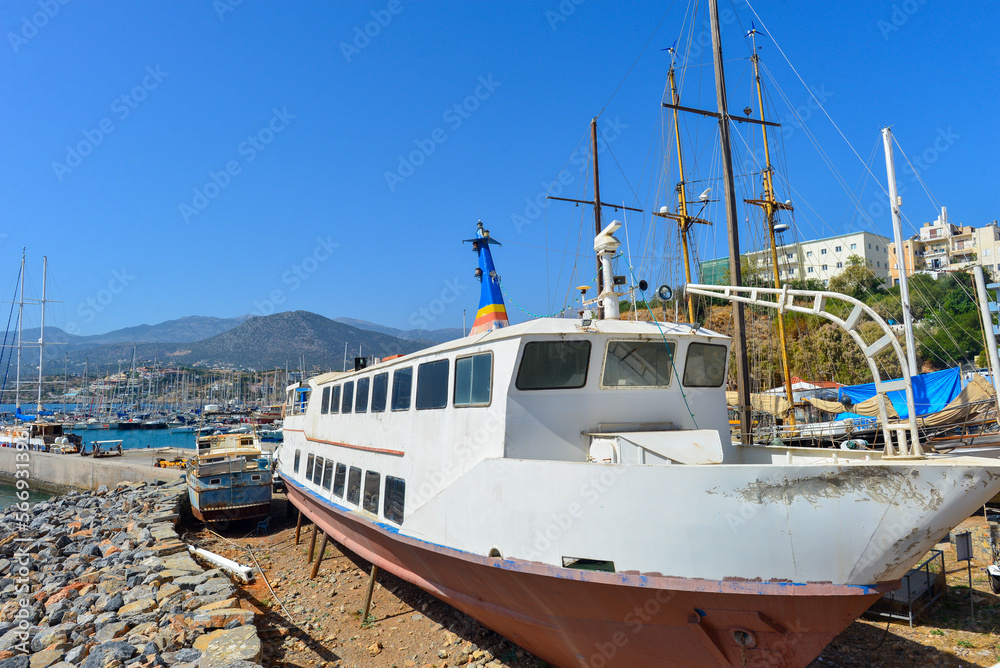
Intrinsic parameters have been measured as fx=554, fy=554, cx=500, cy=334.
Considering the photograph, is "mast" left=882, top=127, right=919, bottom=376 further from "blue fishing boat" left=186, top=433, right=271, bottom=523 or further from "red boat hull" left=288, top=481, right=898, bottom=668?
"blue fishing boat" left=186, top=433, right=271, bottom=523

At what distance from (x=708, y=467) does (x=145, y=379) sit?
153832mm

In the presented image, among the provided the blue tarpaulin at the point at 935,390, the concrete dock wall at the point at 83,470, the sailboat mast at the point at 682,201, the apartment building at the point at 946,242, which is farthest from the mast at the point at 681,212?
the apartment building at the point at 946,242

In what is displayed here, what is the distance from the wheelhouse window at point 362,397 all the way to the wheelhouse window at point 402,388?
1.35 meters

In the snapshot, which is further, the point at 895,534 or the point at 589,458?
the point at 589,458

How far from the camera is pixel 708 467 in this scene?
15.7 ft

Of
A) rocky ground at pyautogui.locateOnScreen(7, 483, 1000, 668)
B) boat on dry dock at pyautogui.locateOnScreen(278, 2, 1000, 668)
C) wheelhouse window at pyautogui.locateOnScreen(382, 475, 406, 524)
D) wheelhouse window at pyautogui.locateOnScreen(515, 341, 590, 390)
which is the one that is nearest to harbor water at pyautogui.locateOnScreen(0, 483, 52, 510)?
rocky ground at pyautogui.locateOnScreen(7, 483, 1000, 668)

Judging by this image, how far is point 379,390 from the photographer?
9.66m

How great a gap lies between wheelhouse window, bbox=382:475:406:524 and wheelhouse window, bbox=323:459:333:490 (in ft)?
11.2

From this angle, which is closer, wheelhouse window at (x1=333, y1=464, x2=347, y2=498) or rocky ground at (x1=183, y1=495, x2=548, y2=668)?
rocky ground at (x1=183, y1=495, x2=548, y2=668)

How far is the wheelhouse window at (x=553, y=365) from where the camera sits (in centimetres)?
631

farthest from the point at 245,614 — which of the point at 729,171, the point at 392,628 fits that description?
the point at 729,171

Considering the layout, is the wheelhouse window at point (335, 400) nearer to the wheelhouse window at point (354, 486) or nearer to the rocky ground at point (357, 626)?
the wheelhouse window at point (354, 486)

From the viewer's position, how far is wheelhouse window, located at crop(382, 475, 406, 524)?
8094 millimetres

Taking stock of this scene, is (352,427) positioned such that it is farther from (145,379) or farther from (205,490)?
(145,379)
